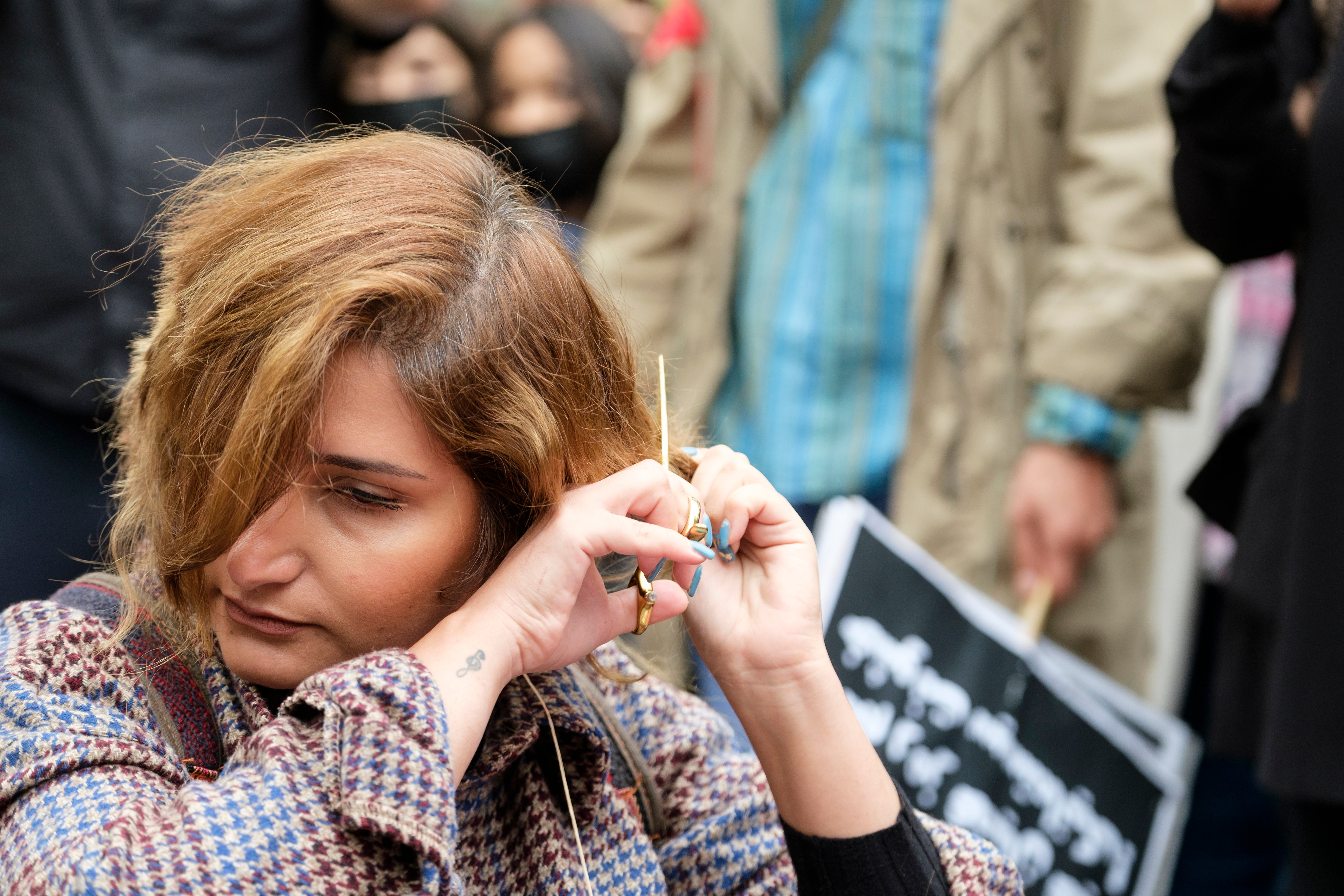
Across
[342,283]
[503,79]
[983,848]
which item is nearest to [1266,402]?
[983,848]

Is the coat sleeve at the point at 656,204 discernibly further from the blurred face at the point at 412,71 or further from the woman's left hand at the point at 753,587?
the woman's left hand at the point at 753,587

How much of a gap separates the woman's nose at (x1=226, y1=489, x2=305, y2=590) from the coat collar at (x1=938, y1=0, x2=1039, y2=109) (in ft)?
5.58

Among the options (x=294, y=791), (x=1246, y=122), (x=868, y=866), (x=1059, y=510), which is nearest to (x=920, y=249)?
(x=1059, y=510)

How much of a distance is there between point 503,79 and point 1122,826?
90.7 inches

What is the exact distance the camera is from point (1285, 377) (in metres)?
1.96

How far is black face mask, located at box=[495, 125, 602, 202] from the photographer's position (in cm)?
322

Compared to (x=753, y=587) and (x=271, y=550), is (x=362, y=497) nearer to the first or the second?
(x=271, y=550)

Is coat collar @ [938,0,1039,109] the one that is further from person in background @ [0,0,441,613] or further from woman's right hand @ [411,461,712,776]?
woman's right hand @ [411,461,712,776]

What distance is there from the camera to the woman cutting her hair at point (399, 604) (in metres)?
1.02

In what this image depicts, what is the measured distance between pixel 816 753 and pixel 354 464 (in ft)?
1.82

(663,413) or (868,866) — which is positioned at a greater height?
(663,413)

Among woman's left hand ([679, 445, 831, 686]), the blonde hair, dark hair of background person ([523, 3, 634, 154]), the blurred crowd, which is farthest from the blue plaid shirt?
the blonde hair

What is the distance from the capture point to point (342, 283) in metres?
1.14

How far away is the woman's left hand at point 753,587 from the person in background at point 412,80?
3.83 feet
